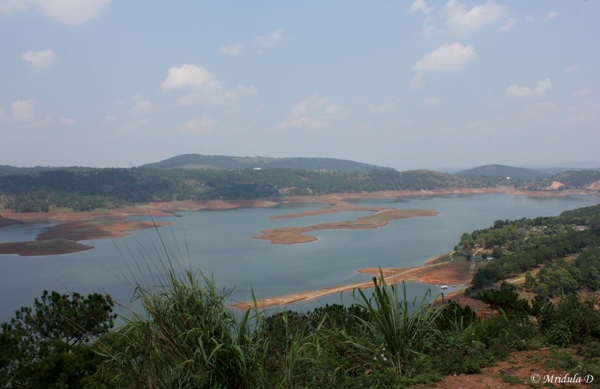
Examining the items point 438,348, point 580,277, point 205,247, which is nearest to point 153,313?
point 438,348

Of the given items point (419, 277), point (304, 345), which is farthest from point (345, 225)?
point (304, 345)

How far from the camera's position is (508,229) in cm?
2288

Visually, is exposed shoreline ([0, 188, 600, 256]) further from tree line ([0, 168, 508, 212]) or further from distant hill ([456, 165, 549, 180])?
distant hill ([456, 165, 549, 180])

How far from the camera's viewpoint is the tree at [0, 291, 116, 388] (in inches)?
178

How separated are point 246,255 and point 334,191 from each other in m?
38.0

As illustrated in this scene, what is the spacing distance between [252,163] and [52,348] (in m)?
103

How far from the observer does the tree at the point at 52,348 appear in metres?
4.52

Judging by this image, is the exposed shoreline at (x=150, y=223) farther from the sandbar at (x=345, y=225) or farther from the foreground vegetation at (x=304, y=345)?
the foreground vegetation at (x=304, y=345)

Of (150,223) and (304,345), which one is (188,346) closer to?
(304,345)

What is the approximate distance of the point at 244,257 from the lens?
22.0 metres

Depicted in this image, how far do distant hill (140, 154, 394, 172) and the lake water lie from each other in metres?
68.2

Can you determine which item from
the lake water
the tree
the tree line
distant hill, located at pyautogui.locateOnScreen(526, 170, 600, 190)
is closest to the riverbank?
the lake water

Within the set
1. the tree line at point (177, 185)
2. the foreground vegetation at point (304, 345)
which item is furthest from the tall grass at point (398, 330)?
the tree line at point (177, 185)

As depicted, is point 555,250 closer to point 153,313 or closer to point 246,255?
point 246,255
